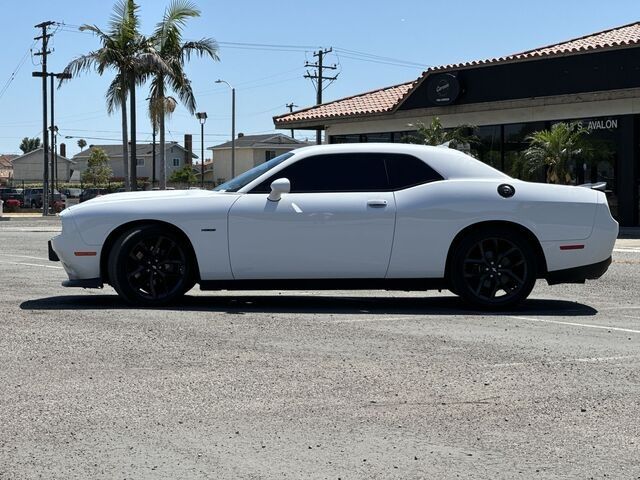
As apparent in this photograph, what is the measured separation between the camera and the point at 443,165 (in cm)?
945

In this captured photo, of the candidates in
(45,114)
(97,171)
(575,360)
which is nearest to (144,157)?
(97,171)

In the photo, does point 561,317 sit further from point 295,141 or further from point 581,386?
point 295,141

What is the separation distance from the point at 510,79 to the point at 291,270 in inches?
831

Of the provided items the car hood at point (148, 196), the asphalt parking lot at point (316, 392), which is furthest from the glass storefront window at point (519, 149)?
the car hood at point (148, 196)

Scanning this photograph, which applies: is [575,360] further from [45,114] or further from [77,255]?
[45,114]

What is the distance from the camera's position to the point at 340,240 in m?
9.08

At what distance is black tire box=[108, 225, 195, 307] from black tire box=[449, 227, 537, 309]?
2501 mm

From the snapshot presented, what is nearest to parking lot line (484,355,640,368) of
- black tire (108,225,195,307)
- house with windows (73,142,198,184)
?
black tire (108,225,195,307)

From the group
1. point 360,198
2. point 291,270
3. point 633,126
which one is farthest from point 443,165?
point 633,126

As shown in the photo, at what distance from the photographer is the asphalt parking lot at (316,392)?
4.38 m

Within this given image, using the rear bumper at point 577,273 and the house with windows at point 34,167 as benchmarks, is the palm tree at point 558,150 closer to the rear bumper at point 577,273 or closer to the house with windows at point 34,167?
the rear bumper at point 577,273

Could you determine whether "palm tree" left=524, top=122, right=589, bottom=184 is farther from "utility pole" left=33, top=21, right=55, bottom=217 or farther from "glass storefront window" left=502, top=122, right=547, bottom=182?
"utility pole" left=33, top=21, right=55, bottom=217

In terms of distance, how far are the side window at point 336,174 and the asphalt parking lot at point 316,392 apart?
1.15 m

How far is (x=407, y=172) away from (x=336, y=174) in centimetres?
67
